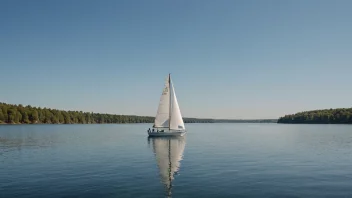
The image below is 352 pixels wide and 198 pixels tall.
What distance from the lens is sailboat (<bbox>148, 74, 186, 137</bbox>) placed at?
88000 millimetres

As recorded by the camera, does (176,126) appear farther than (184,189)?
Yes

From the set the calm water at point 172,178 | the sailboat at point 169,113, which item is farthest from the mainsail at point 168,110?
the calm water at point 172,178

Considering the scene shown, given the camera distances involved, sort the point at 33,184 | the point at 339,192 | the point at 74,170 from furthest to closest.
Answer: the point at 74,170, the point at 33,184, the point at 339,192

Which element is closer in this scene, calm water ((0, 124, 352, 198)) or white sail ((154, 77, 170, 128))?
calm water ((0, 124, 352, 198))

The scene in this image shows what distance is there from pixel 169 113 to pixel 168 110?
0.96 meters

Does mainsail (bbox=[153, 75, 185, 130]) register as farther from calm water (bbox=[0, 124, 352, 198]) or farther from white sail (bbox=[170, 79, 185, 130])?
calm water (bbox=[0, 124, 352, 198])

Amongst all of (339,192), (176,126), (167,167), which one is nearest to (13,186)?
(167,167)

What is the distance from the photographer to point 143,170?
1410 inches

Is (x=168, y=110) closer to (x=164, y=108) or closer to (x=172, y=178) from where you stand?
(x=164, y=108)

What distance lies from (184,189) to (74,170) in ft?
53.0

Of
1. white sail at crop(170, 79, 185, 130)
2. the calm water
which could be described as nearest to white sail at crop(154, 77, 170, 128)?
white sail at crop(170, 79, 185, 130)

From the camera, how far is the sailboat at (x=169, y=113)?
88000 mm

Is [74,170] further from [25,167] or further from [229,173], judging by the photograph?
[229,173]

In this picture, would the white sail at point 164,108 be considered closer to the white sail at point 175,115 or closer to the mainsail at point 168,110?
the mainsail at point 168,110
